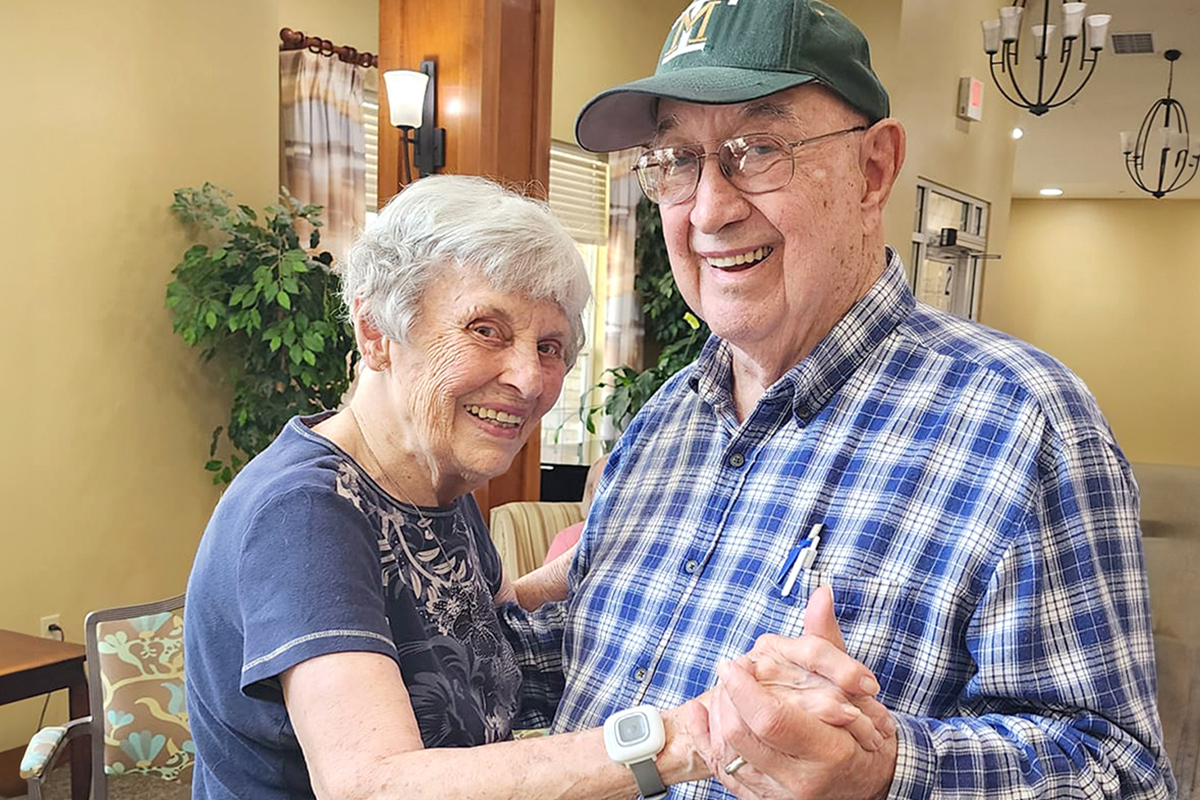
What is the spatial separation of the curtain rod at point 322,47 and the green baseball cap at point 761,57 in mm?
4051

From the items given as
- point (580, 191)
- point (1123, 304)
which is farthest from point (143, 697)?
point (1123, 304)

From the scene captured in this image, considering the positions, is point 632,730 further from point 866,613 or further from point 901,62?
point 901,62

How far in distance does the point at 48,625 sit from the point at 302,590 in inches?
140

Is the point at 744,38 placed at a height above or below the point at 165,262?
above

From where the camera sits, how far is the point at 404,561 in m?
1.17

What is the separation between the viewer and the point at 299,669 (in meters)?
0.97

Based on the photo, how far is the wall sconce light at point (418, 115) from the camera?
3.91 m

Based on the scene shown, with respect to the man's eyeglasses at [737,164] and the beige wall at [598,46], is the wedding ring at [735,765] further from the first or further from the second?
the beige wall at [598,46]

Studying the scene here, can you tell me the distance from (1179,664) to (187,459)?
12.0 ft

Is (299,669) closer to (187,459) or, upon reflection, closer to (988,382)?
(988,382)

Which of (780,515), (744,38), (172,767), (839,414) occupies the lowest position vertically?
(172,767)

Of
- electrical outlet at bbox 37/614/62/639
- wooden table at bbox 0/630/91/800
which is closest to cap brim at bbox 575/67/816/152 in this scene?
wooden table at bbox 0/630/91/800

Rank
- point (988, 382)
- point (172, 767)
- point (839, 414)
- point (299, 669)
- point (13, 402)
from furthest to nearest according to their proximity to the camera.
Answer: point (13, 402) < point (172, 767) < point (839, 414) < point (988, 382) < point (299, 669)

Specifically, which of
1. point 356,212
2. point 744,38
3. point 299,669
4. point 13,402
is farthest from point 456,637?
point 356,212
